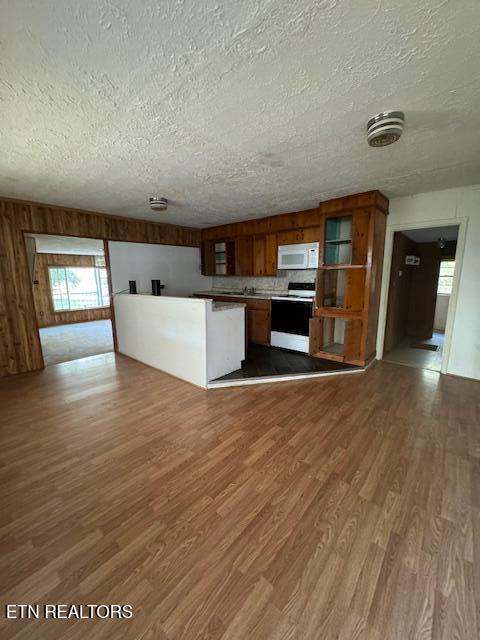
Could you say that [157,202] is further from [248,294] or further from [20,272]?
[248,294]

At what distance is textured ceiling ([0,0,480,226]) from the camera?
1.01 m

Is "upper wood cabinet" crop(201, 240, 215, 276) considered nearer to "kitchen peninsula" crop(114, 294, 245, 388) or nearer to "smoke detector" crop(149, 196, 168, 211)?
"kitchen peninsula" crop(114, 294, 245, 388)

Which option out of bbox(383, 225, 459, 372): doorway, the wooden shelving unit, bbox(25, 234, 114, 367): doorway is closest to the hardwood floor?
the wooden shelving unit

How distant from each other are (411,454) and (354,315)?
200 centimetres

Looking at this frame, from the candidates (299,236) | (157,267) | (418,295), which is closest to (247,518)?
(299,236)

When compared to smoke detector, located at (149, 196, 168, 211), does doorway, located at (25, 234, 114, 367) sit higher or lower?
lower

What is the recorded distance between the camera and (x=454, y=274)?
339 cm

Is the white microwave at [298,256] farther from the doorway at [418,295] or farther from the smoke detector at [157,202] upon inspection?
the smoke detector at [157,202]

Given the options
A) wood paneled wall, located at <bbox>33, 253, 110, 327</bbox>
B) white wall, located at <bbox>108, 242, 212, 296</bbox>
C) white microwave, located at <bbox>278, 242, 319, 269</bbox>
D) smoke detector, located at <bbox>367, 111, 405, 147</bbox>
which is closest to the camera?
smoke detector, located at <bbox>367, 111, 405, 147</bbox>

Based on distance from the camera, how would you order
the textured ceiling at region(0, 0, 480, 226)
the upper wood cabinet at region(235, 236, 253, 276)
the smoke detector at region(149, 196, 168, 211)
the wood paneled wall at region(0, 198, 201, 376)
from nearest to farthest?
the textured ceiling at region(0, 0, 480, 226) < the smoke detector at region(149, 196, 168, 211) < the wood paneled wall at region(0, 198, 201, 376) < the upper wood cabinet at region(235, 236, 253, 276)

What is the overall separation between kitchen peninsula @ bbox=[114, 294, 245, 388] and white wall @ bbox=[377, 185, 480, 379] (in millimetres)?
2774

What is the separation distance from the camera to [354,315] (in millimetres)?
3611

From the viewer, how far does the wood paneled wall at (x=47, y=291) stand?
7418mm

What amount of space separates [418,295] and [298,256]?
10.8 feet
